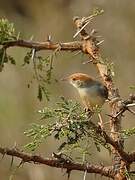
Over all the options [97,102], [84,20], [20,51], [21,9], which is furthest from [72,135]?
[21,9]

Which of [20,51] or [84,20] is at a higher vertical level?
[20,51]

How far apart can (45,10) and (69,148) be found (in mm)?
5104

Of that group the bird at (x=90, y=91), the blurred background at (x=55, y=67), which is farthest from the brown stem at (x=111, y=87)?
the blurred background at (x=55, y=67)

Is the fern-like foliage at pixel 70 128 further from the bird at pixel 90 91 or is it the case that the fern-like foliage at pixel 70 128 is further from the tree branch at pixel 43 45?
the tree branch at pixel 43 45

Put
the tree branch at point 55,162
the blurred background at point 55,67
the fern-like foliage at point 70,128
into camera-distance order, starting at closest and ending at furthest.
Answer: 1. the fern-like foliage at point 70,128
2. the tree branch at point 55,162
3. the blurred background at point 55,67

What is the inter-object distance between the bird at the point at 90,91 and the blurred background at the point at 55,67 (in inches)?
113

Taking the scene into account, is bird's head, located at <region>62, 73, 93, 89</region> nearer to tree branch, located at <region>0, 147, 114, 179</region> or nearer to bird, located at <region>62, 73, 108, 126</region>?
bird, located at <region>62, 73, 108, 126</region>

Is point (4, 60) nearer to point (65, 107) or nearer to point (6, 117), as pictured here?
point (65, 107)

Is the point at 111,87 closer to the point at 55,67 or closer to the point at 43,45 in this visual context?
the point at 43,45

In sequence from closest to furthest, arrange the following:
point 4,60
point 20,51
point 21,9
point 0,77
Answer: point 4,60 < point 20,51 < point 0,77 < point 21,9

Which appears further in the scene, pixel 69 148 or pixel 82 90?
pixel 82 90

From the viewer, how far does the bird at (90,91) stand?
1.83 meters

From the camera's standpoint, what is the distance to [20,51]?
18.2 feet

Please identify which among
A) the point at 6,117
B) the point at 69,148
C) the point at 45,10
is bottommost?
the point at 69,148
